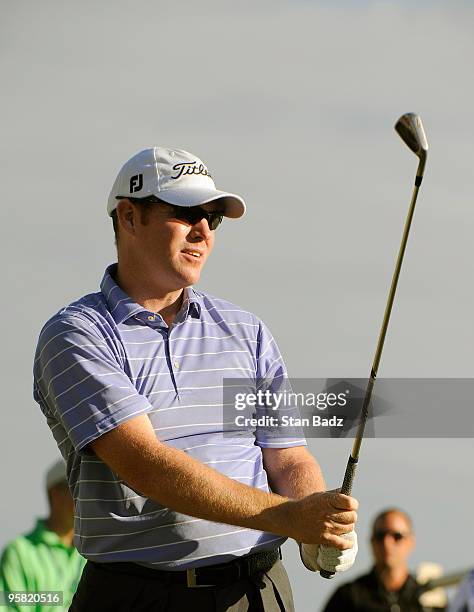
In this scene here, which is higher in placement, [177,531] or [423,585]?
[177,531]

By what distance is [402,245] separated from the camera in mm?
4453

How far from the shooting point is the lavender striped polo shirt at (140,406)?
476 centimetres

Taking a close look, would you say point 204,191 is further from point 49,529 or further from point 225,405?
point 49,529

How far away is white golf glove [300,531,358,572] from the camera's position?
15.4ft

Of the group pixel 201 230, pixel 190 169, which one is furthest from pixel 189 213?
pixel 190 169

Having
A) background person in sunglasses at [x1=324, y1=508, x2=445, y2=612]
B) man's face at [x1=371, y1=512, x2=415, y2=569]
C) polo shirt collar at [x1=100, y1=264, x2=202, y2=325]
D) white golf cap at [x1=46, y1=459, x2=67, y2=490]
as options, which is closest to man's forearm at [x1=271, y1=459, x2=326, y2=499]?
polo shirt collar at [x1=100, y1=264, x2=202, y2=325]

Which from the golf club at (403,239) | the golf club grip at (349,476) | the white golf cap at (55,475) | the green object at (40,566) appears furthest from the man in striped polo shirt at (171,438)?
the white golf cap at (55,475)

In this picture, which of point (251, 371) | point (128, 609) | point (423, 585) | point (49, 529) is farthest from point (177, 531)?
point (49, 529)

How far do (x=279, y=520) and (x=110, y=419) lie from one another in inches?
26.0

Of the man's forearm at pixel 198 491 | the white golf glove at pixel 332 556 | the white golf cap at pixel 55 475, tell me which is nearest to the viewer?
the man's forearm at pixel 198 491

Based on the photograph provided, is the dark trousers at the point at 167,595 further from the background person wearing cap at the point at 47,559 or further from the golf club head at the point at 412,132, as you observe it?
the background person wearing cap at the point at 47,559

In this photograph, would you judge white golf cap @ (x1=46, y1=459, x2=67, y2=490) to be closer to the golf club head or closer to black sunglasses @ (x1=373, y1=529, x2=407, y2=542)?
black sunglasses @ (x1=373, y1=529, x2=407, y2=542)

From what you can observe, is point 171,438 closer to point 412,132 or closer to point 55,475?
point 412,132

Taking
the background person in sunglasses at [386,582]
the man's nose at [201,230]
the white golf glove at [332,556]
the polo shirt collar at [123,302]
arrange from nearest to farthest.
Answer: the white golf glove at [332,556] < the polo shirt collar at [123,302] < the man's nose at [201,230] < the background person in sunglasses at [386,582]
